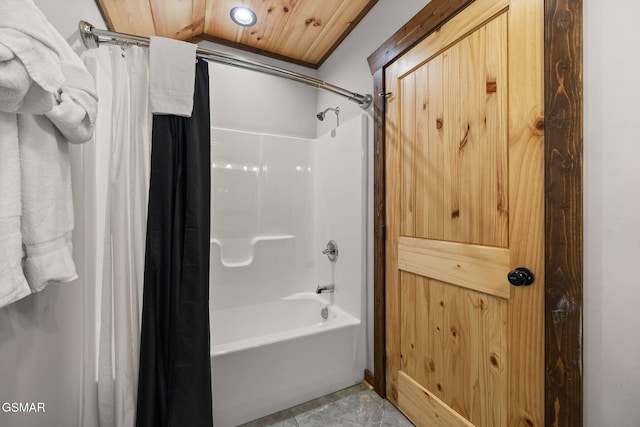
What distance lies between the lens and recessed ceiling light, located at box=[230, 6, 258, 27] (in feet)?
5.82

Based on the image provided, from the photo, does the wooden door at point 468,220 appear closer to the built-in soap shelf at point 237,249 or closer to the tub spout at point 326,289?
the tub spout at point 326,289

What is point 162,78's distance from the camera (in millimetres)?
1076

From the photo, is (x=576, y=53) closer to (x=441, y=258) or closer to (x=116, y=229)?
(x=441, y=258)

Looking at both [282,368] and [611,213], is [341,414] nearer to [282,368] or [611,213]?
[282,368]

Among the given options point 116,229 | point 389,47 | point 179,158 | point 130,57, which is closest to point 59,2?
point 130,57

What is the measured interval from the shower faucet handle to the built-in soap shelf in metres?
0.51

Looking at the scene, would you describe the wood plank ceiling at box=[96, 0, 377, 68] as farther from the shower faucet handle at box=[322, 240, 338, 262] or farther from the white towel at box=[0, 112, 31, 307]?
the shower faucet handle at box=[322, 240, 338, 262]

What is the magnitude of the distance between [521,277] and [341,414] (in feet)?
3.85

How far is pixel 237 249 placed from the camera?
6.86 feet

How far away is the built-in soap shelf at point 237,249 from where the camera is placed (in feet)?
6.68

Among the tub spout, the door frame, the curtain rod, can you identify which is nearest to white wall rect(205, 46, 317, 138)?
the curtain rod

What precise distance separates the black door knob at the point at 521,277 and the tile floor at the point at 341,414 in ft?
3.23

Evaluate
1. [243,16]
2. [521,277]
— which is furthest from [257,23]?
[521,277]

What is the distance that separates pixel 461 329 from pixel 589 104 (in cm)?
94
